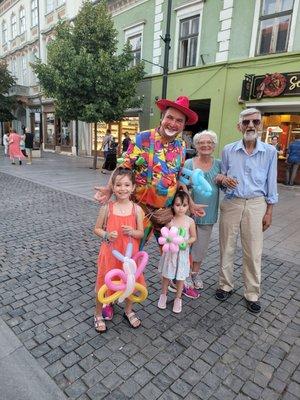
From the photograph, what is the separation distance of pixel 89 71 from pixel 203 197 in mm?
9995

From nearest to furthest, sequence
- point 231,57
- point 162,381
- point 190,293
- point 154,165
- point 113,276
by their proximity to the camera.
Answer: point 162,381 → point 113,276 → point 154,165 → point 190,293 → point 231,57

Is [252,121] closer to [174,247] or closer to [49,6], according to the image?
[174,247]

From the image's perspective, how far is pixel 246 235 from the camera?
301cm

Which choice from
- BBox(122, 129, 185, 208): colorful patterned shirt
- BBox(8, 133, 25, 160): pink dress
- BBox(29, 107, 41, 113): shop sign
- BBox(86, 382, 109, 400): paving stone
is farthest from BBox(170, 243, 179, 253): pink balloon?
BBox(29, 107, 41, 113): shop sign

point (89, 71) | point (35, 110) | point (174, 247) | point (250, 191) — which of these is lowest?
point (174, 247)

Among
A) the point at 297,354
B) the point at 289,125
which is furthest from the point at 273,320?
the point at 289,125

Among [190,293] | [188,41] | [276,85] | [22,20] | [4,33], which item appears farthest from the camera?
[4,33]

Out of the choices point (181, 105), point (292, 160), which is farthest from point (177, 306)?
point (292, 160)

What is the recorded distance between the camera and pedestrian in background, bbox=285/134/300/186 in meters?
9.87

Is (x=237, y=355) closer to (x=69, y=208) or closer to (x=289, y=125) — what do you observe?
(x=69, y=208)

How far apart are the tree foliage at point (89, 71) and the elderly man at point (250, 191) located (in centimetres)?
958

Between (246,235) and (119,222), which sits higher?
(119,222)

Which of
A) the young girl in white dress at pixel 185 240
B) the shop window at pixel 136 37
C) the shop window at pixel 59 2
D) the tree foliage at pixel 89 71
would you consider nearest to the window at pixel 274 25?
the tree foliage at pixel 89 71

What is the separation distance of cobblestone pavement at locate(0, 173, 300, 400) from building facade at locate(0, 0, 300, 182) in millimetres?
7878
